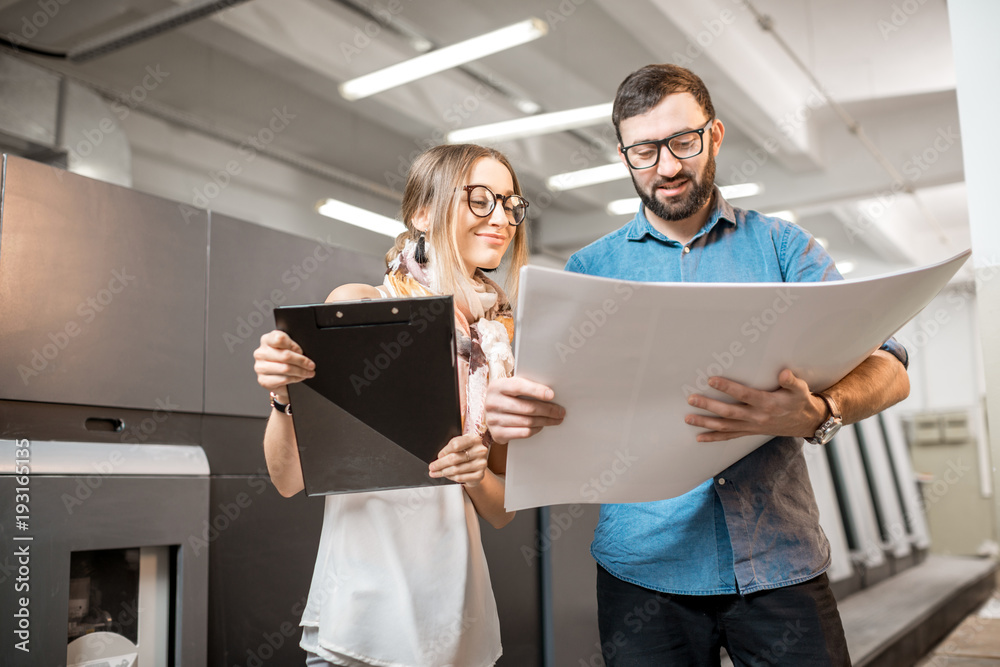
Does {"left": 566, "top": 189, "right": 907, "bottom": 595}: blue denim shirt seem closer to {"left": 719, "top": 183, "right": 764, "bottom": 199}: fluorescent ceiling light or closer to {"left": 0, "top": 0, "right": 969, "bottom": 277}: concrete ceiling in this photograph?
{"left": 0, "top": 0, "right": 969, "bottom": 277}: concrete ceiling

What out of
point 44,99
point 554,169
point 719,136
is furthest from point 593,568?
point 554,169

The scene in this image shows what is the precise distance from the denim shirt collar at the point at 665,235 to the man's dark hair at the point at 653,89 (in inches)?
5.8

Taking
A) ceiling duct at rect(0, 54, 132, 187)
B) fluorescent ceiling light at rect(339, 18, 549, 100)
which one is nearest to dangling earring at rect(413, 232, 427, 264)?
fluorescent ceiling light at rect(339, 18, 549, 100)

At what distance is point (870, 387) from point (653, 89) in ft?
2.06

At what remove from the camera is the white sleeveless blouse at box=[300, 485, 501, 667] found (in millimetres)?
1146

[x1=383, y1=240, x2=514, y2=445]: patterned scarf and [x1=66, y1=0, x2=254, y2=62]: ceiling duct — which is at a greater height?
[x1=66, y1=0, x2=254, y2=62]: ceiling duct

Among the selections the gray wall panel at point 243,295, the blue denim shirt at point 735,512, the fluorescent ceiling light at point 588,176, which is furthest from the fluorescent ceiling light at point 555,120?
the blue denim shirt at point 735,512

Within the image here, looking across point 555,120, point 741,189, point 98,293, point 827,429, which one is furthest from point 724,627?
point 741,189

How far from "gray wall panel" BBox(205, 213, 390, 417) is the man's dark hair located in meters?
1.42

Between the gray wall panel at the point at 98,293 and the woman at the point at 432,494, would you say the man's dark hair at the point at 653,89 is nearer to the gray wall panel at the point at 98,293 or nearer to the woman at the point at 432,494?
the woman at the point at 432,494

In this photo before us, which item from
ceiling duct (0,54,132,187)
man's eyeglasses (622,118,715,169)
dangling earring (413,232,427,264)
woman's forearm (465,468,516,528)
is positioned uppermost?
ceiling duct (0,54,132,187)

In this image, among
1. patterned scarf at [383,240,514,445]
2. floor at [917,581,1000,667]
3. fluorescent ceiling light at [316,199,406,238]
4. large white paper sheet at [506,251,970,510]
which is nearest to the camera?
large white paper sheet at [506,251,970,510]

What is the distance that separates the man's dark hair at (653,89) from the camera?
1375 mm

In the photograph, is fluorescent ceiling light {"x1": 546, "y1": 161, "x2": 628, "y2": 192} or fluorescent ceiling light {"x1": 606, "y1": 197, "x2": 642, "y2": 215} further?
fluorescent ceiling light {"x1": 606, "y1": 197, "x2": 642, "y2": 215}
